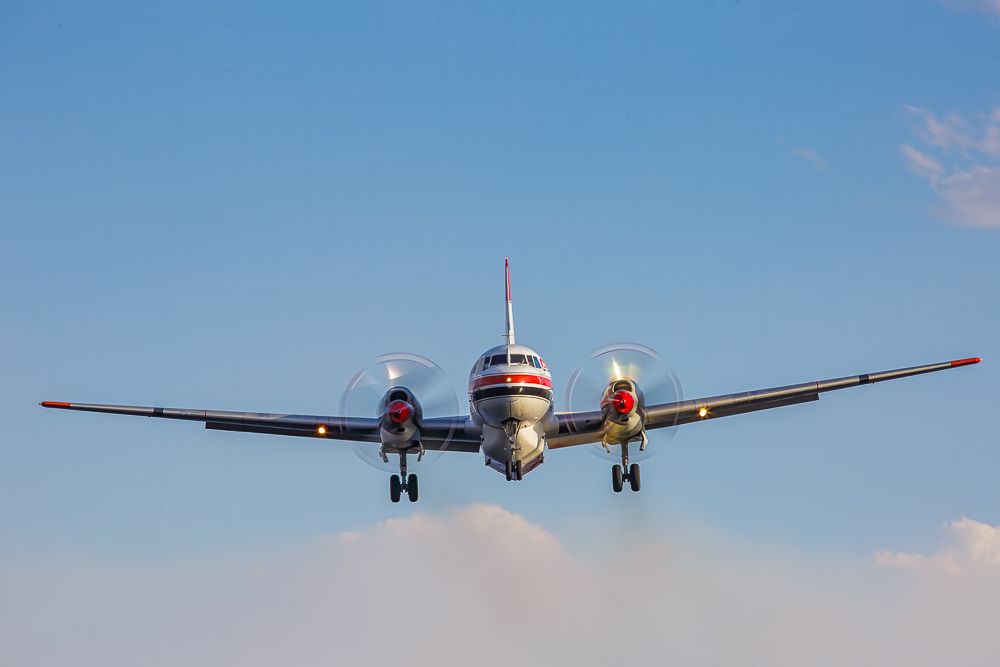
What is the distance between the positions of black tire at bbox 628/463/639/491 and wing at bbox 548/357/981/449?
4.82 feet

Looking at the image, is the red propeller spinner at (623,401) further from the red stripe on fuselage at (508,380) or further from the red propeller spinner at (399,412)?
the red propeller spinner at (399,412)

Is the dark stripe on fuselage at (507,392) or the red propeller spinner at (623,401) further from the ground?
the red propeller spinner at (623,401)

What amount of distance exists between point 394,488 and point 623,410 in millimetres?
8845

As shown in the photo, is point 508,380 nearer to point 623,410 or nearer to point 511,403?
point 511,403

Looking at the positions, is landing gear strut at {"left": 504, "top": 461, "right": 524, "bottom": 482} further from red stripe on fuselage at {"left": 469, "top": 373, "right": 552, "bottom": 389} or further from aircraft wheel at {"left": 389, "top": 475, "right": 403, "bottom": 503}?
aircraft wheel at {"left": 389, "top": 475, "right": 403, "bottom": 503}

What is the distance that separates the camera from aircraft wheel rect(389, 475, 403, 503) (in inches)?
2175

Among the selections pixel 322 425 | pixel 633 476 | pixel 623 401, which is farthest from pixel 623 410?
pixel 322 425

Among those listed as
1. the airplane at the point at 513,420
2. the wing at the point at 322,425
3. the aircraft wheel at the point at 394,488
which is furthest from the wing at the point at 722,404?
the aircraft wheel at the point at 394,488

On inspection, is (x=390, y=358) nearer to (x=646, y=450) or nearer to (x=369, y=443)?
(x=369, y=443)

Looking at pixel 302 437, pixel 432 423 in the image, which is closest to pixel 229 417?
pixel 302 437

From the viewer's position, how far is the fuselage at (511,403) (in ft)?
165

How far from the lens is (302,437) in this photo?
56188 mm

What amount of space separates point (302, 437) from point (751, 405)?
53.1 ft

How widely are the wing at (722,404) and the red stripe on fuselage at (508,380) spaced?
3.55m
